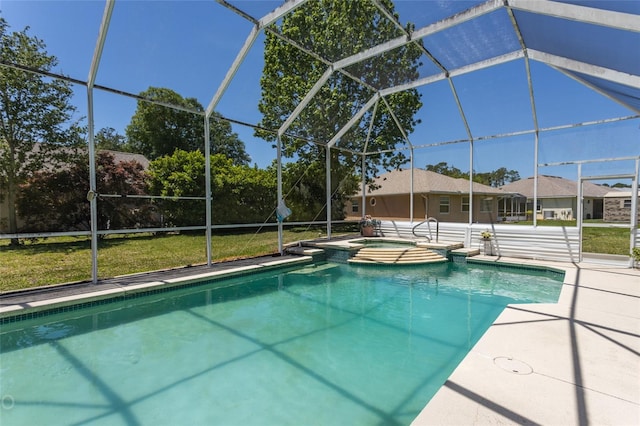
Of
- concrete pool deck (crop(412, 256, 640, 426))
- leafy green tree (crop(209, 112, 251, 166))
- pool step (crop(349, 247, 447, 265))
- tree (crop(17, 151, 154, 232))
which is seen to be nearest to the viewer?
concrete pool deck (crop(412, 256, 640, 426))

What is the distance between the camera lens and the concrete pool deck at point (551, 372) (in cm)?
206

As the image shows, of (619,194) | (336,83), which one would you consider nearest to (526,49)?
(619,194)

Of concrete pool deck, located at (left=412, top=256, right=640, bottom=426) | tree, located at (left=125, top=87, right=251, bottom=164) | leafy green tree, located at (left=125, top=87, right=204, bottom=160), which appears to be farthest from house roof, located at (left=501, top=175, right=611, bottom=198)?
leafy green tree, located at (left=125, top=87, right=204, bottom=160)

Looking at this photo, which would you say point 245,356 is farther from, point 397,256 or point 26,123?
point 26,123

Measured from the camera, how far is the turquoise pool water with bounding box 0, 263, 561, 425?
2.58 m

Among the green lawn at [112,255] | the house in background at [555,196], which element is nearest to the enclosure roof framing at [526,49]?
the house in background at [555,196]

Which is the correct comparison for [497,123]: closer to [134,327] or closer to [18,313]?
[134,327]

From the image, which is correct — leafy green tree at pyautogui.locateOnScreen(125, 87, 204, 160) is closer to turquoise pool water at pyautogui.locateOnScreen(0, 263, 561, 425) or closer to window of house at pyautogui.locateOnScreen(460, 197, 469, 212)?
window of house at pyautogui.locateOnScreen(460, 197, 469, 212)

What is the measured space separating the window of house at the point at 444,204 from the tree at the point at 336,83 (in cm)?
508

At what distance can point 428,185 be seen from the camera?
53.9ft

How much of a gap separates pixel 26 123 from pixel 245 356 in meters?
7.53

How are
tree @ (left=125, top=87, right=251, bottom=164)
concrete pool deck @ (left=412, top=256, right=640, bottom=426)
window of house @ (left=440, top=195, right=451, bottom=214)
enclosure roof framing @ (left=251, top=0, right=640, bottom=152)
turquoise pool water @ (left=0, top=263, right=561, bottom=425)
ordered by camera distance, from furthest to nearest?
tree @ (left=125, top=87, right=251, bottom=164), window of house @ (left=440, top=195, right=451, bottom=214), enclosure roof framing @ (left=251, top=0, right=640, bottom=152), turquoise pool water @ (left=0, top=263, right=561, bottom=425), concrete pool deck @ (left=412, top=256, right=640, bottom=426)

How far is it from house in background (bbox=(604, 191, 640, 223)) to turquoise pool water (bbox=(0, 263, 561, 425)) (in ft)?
9.21

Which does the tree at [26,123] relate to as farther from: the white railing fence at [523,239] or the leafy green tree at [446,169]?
the leafy green tree at [446,169]
